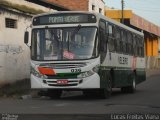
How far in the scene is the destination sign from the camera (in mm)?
19922

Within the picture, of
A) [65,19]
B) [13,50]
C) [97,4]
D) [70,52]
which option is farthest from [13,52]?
[97,4]

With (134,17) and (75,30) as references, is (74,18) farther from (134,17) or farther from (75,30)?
(134,17)

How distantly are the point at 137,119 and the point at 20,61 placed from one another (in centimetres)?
1832

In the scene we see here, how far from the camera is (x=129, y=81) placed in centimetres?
2511

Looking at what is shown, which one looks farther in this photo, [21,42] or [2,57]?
[21,42]

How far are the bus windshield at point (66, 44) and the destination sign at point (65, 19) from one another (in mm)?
266

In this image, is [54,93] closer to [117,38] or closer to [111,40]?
[111,40]

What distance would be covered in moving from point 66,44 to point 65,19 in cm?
96

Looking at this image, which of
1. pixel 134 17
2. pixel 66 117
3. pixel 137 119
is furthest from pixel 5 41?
pixel 134 17

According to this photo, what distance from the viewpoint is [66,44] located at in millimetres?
19812

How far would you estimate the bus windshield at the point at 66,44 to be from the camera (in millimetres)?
19656

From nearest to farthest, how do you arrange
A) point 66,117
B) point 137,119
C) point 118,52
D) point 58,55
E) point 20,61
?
1. point 137,119
2. point 66,117
3. point 58,55
4. point 118,52
5. point 20,61

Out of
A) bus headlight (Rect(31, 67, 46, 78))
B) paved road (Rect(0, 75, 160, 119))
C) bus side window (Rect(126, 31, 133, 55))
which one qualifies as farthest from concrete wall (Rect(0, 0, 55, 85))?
bus side window (Rect(126, 31, 133, 55))

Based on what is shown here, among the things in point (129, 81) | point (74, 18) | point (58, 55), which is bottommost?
point (129, 81)
